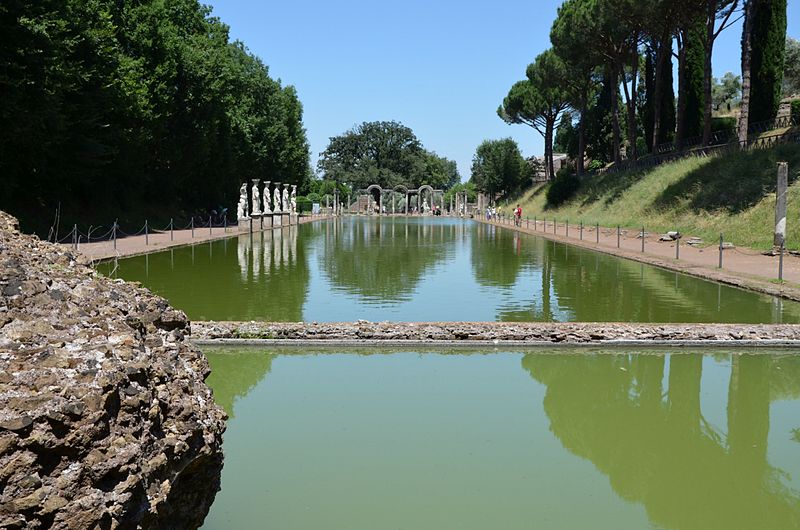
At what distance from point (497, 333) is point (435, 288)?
5965 mm

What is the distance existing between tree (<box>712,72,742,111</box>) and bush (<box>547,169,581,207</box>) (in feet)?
108

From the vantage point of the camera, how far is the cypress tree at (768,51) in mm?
36375

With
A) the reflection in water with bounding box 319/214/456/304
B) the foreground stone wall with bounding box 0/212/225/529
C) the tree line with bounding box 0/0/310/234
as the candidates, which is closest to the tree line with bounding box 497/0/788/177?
the reflection in water with bounding box 319/214/456/304

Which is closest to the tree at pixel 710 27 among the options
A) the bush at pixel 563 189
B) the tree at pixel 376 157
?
the bush at pixel 563 189

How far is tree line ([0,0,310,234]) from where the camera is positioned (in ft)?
71.3

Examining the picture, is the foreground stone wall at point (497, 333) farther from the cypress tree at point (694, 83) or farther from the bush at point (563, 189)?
the bush at point (563, 189)

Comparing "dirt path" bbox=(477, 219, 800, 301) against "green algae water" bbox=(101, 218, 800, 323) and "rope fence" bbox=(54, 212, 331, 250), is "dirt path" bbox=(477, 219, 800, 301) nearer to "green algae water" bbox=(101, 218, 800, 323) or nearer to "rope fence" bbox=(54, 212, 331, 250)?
"green algae water" bbox=(101, 218, 800, 323)

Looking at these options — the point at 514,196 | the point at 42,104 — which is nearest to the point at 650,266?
the point at 42,104

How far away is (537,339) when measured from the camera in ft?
30.6

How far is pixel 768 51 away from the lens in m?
36.9

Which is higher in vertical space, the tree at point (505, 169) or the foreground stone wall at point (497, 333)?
the tree at point (505, 169)

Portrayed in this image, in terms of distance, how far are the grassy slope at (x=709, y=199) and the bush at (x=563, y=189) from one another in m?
7.19

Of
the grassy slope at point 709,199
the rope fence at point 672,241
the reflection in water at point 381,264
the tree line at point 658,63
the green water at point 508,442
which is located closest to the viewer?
the green water at point 508,442

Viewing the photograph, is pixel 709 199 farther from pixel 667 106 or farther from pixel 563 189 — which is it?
pixel 563 189
